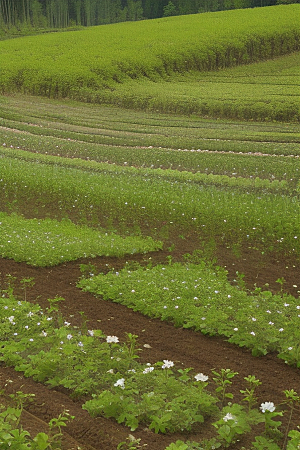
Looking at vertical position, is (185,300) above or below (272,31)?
below

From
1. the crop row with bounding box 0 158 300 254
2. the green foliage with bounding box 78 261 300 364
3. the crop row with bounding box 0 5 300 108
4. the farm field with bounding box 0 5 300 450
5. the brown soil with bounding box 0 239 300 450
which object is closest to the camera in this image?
the brown soil with bounding box 0 239 300 450

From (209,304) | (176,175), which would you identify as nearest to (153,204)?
(176,175)

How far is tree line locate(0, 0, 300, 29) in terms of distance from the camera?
300ft

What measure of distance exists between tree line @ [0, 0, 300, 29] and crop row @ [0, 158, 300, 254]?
264 feet

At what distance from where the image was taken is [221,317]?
859 cm

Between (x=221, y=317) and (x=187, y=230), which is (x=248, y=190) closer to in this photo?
(x=187, y=230)

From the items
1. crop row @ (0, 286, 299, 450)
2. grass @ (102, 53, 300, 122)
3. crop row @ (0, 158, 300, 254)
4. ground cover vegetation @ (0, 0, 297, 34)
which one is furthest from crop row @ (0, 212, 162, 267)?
ground cover vegetation @ (0, 0, 297, 34)

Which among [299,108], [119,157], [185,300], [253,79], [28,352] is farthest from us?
[253,79]

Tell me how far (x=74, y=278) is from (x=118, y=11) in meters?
110

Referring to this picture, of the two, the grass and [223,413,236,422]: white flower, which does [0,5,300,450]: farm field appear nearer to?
[223,413,236,422]: white flower

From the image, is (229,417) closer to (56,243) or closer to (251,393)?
(251,393)

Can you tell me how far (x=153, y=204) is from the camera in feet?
49.5

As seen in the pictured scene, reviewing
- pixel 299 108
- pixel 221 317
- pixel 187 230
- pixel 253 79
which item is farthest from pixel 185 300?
pixel 253 79

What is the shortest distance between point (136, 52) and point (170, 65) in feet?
14.6
